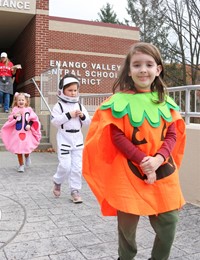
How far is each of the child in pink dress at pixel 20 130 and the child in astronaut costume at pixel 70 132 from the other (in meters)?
2.36

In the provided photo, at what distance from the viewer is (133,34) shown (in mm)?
22844

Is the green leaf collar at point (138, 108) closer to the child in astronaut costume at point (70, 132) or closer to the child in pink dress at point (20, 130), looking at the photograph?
the child in astronaut costume at point (70, 132)

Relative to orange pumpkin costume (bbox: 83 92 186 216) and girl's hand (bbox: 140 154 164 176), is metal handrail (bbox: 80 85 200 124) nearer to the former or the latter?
orange pumpkin costume (bbox: 83 92 186 216)

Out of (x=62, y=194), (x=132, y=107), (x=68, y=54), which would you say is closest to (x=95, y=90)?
(x=68, y=54)

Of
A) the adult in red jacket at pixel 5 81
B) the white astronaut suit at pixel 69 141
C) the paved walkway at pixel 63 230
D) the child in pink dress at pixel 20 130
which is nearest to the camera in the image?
the paved walkway at pixel 63 230

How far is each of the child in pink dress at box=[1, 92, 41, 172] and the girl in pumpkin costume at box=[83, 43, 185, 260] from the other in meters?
4.76

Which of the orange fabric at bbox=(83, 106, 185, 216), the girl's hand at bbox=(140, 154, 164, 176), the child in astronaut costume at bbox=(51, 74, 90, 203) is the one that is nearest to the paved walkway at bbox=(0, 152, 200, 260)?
the child in astronaut costume at bbox=(51, 74, 90, 203)

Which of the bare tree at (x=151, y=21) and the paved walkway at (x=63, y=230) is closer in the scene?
the paved walkway at (x=63, y=230)

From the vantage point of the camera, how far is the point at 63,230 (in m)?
3.61

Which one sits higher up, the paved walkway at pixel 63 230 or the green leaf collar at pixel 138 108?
the green leaf collar at pixel 138 108

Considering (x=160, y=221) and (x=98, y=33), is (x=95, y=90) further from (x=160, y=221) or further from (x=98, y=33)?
(x=160, y=221)

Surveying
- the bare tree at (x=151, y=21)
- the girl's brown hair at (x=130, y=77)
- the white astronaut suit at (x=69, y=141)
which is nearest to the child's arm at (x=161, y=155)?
the girl's brown hair at (x=130, y=77)

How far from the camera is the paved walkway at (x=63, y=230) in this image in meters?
3.04

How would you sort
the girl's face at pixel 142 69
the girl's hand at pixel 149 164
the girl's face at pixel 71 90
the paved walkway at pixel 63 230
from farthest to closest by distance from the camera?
the girl's face at pixel 71 90 < the paved walkway at pixel 63 230 < the girl's face at pixel 142 69 < the girl's hand at pixel 149 164
